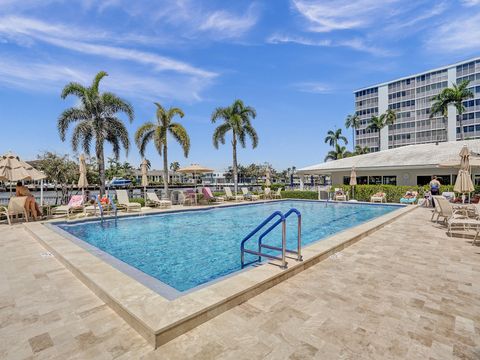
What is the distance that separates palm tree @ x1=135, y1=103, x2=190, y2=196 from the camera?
19828mm

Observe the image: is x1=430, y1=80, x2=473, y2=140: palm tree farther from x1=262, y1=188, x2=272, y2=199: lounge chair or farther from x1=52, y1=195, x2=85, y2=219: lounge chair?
x1=52, y1=195, x2=85, y2=219: lounge chair

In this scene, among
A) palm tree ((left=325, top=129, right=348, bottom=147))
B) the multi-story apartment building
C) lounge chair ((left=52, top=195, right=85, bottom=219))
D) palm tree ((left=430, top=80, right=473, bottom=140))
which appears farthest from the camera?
palm tree ((left=325, top=129, right=348, bottom=147))

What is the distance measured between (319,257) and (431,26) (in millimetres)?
12904

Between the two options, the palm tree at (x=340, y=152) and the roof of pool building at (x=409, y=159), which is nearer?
the roof of pool building at (x=409, y=159)

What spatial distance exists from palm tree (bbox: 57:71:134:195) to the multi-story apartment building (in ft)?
198

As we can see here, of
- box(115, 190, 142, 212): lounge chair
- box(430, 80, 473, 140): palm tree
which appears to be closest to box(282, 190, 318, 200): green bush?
box(115, 190, 142, 212): lounge chair

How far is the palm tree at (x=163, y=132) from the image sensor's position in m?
19.8

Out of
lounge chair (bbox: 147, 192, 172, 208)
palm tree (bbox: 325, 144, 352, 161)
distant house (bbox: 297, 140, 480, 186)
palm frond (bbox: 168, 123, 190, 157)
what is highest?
palm tree (bbox: 325, 144, 352, 161)

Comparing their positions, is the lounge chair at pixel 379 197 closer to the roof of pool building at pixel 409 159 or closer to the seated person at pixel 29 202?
the roof of pool building at pixel 409 159

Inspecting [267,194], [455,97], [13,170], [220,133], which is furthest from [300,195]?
[455,97]

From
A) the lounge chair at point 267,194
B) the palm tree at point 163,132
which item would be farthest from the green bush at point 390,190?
the palm tree at point 163,132

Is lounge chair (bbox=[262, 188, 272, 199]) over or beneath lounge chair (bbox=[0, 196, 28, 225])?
beneath

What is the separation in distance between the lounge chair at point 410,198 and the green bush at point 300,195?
23.0ft

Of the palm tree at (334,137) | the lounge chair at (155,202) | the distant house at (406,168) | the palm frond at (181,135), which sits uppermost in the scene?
the palm tree at (334,137)
